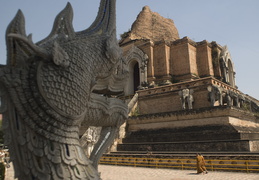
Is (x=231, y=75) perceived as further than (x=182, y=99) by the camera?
Yes

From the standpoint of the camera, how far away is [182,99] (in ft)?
60.2

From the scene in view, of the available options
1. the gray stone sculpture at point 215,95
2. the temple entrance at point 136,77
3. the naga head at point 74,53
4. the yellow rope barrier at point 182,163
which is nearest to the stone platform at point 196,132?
the gray stone sculpture at point 215,95

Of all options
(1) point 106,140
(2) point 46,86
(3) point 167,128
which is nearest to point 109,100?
(1) point 106,140

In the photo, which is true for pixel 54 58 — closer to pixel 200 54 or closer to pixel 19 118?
pixel 19 118

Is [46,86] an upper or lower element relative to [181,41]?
lower

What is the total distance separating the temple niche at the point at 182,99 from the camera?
14.3 metres

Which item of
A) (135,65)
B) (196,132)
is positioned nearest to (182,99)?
(196,132)

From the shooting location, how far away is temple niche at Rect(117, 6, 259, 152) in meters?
14.3

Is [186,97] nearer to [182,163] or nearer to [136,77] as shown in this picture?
[182,163]

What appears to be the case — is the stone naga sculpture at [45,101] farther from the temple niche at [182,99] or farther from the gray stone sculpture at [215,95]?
the gray stone sculpture at [215,95]

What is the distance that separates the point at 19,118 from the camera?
3576 millimetres

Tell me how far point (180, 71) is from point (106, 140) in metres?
19.9

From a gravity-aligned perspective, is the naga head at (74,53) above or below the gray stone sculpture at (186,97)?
below

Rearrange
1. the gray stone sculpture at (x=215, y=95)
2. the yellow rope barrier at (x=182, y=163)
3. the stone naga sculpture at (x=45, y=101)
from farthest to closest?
the gray stone sculpture at (x=215, y=95) < the yellow rope barrier at (x=182, y=163) < the stone naga sculpture at (x=45, y=101)
